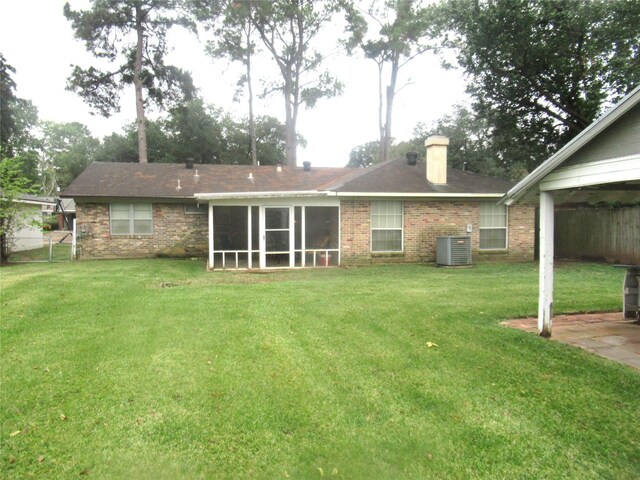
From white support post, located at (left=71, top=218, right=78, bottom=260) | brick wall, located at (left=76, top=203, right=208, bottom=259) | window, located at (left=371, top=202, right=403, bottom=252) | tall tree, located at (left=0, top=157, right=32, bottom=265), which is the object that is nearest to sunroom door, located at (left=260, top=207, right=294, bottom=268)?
window, located at (left=371, top=202, right=403, bottom=252)

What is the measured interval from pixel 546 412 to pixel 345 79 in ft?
89.5

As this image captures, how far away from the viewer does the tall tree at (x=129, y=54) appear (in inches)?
896

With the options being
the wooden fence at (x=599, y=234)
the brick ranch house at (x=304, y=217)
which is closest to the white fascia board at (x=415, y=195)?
the brick ranch house at (x=304, y=217)

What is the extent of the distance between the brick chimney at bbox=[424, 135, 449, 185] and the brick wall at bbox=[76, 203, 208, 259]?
27.7ft

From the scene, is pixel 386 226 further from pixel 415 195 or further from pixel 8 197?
pixel 8 197

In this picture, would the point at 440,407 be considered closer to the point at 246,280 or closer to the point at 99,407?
the point at 99,407

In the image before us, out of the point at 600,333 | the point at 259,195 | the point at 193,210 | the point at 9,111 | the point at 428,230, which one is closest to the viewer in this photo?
the point at 600,333

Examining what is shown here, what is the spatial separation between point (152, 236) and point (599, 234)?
16251mm

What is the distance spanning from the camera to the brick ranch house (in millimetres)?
12898

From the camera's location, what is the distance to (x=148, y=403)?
3.59 m

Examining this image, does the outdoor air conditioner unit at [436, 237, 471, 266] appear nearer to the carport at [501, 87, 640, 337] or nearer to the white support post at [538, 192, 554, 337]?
the carport at [501, 87, 640, 337]

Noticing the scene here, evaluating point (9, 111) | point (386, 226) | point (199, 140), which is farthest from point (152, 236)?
point (9, 111)

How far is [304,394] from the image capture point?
377 centimetres

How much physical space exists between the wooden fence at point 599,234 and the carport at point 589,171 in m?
9.49
